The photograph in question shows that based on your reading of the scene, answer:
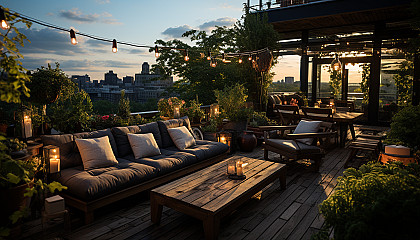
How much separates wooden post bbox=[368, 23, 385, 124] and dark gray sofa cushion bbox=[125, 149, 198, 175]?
26.8 feet

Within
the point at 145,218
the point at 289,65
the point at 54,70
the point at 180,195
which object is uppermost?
the point at 289,65

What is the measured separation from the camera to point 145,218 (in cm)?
306

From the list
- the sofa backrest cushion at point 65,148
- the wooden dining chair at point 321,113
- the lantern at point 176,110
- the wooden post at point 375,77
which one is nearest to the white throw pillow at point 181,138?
the lantern at point 176,110

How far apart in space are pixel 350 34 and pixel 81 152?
37.0ft

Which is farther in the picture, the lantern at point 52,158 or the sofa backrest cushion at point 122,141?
the sofa backrest cushion at point 122,141

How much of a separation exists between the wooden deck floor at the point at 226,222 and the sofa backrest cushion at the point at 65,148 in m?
0.72

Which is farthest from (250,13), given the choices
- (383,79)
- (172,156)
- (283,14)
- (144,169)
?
(144,169)

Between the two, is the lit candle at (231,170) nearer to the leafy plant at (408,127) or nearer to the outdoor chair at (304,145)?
the outdoor chair at (304,145)

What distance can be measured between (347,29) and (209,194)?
34.0 ft

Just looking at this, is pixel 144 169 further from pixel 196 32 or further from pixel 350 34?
pixel 350 34

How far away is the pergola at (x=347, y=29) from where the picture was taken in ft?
27.3

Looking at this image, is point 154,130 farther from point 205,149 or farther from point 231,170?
point 231,170

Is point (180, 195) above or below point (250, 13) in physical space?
below

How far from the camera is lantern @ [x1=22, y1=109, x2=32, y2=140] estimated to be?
126 inches
